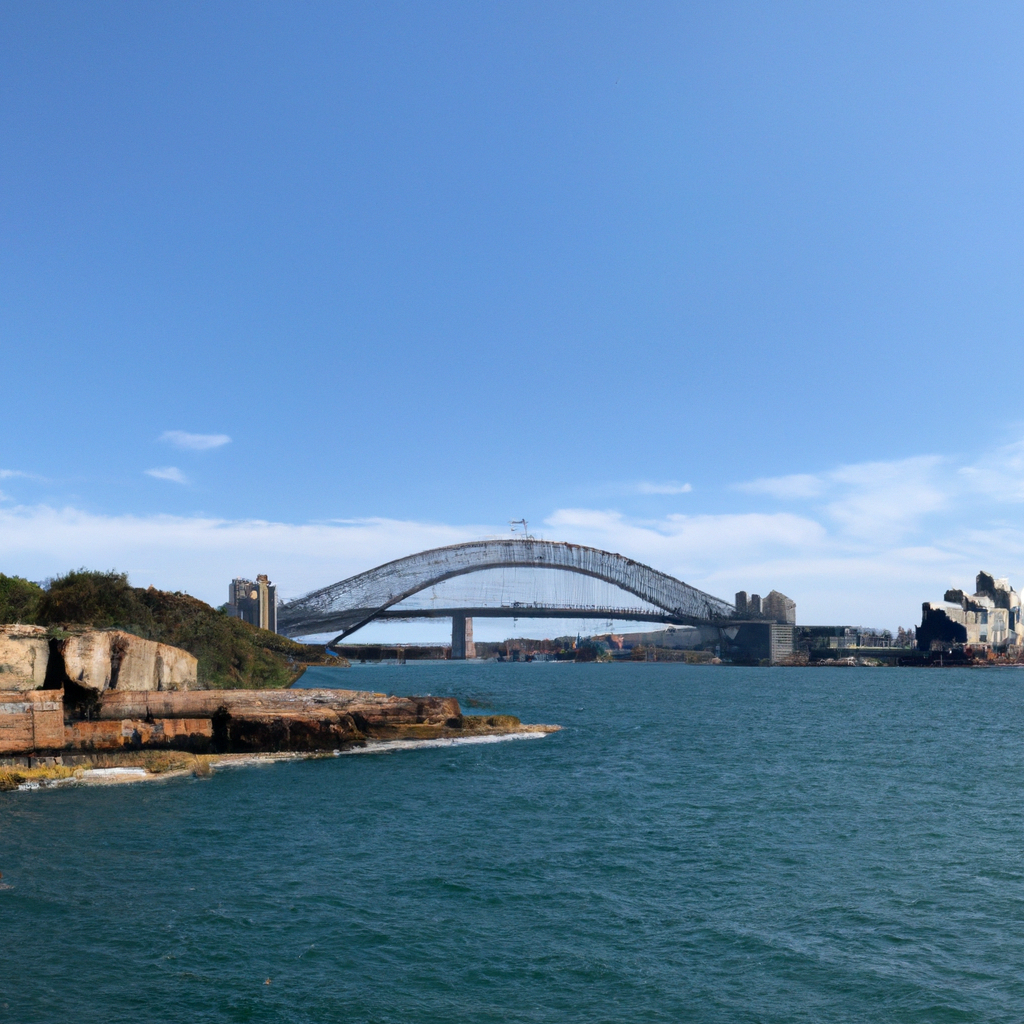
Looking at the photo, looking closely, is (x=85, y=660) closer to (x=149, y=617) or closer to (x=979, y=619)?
(x=149, y=617)

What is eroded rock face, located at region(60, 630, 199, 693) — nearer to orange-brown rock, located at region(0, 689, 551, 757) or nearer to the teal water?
orange-brown rock, located at region(0, 689, 551, 757)

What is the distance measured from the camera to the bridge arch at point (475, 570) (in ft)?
469

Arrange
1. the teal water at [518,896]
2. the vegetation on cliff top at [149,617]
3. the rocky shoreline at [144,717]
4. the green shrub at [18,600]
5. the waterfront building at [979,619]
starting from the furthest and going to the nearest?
the waterfront building at [979,619]
the green shrub at [18,600]
the vegetation on cliff top at [149,617]
the rocky shoreline at [144,717]
the teal water at [518,896]

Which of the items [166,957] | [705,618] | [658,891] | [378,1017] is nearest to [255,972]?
[166,957]

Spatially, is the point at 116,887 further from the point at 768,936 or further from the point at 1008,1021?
the point at 1008,1021

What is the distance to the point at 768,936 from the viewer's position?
521 inches

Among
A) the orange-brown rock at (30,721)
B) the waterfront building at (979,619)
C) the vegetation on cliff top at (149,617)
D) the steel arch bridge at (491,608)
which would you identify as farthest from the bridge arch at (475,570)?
the orange-brown rock at (30,721)

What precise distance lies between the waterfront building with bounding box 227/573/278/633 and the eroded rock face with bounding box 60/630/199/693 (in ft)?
298

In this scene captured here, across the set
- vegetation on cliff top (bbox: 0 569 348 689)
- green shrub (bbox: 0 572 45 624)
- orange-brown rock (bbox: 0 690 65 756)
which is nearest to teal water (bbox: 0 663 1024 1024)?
orange-brown rock (bbox: 0 690 65 756)

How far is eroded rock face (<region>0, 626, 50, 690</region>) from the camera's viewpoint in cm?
2831

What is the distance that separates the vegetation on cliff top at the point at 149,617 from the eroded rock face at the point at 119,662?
663cm

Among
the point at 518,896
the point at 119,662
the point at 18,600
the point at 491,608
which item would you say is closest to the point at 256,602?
the point at 491,608

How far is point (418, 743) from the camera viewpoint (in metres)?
36.1

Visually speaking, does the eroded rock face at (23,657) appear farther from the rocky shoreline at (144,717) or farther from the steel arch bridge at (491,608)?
the steel arch bridge at (491,608)
